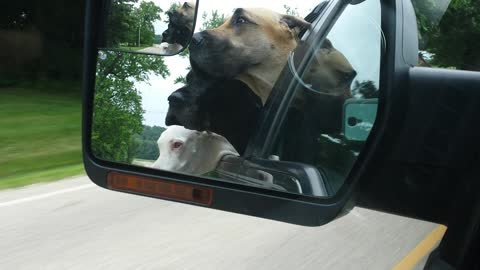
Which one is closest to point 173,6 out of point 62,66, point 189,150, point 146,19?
point 146,19

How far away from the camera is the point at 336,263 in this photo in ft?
14.3

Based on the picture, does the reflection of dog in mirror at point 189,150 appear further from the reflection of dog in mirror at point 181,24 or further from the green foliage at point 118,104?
the reflection of dog in mirror at point 181,24

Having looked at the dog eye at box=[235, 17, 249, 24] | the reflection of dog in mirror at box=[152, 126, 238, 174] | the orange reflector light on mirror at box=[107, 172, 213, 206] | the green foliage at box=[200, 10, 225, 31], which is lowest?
the orange reflector light on mirror at box=[107, 172, 213, 206]

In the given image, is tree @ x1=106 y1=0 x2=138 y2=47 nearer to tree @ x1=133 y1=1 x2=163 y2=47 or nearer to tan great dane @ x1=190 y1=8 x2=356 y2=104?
tree @ x1=133 y1=1 x2=163 y2=47

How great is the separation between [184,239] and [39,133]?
7123mm

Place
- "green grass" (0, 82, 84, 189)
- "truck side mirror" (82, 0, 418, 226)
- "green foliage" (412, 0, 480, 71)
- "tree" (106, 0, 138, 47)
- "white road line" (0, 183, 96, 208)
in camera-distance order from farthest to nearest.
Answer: "green grass" (0, 82, 84, 189)
"white road line" (0, 183, 96, 208)
"tree" (106, 0, 138, 47)
"truck side mirror" (82, 0, 418, 226)
"green foliage" (412, 0, 480, 71)

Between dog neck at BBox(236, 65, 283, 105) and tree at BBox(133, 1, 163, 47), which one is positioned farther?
tree at BBox(133, 1, 163, 47)

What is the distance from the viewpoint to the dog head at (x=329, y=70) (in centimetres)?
187

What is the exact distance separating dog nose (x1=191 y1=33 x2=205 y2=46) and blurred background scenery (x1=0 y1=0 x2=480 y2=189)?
3 centimetres

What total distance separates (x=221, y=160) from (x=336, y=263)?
256 centimetres

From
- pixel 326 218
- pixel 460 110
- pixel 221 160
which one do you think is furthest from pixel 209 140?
pixel 460 110

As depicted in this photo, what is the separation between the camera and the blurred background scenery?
1.72 meters

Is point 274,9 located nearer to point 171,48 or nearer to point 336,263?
point 171,48

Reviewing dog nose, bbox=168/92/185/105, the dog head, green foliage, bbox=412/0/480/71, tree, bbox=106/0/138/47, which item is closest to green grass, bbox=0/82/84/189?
tree, bbox=106/0/138/47
